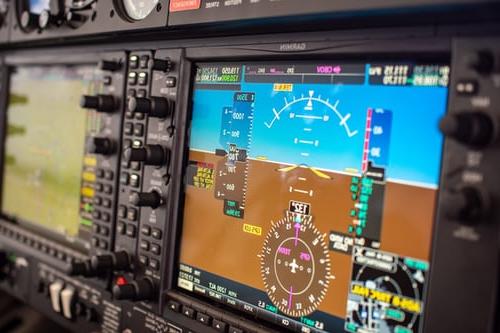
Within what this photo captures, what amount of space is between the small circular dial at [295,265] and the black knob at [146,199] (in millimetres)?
379

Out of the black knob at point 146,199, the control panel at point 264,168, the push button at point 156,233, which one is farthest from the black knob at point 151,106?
the push button at point 156,233

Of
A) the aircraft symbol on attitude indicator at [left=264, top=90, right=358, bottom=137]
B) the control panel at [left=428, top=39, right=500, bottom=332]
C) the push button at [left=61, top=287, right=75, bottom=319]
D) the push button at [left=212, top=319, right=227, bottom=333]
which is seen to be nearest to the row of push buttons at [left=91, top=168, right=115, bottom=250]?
the push button at [left=61, top=287, right=75, bottom=319]

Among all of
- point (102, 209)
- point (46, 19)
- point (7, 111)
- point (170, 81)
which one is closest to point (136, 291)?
point (102, 209)

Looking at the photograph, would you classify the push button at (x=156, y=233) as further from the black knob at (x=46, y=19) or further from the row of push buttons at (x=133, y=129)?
the black knob at (x=46, y=19)

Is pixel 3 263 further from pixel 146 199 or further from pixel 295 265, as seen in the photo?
pixel 295 265

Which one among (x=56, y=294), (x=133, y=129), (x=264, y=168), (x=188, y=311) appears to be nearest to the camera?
(x=264, y=168)

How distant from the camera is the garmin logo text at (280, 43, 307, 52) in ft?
4.31

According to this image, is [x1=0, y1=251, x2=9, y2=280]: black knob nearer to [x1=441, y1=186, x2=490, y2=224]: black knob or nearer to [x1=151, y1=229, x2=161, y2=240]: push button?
[x1=151, y1=229, x2=161, y2=240]: push button

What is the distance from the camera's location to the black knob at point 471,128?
0.99 metres

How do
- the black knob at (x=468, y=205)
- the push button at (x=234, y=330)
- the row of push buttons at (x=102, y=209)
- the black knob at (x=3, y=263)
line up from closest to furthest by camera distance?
the black knob at (x=468, y=205) → the push button at (x=234, y=330) → the row of push buttons at (x=102, y=209) → the black knob at (x=3, y=263)

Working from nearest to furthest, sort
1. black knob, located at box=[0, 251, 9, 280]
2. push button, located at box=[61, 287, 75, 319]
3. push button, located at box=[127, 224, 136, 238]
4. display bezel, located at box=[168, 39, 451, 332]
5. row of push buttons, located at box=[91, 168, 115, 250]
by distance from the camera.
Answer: display bezel, located at box=[168, 39, 451, 332] < push button, located at box=[127, 224, 136, 238] < row of push buttons, located at box=[91, 168, 115, 250] < push button, located at box=[61, 287, 75, 319] < black knob, located at box=[0, 251, 9, 280]

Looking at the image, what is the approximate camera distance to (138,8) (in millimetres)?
1686

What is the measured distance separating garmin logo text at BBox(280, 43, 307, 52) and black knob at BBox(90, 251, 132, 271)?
796mm

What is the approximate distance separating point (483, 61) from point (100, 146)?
119 centimetres
